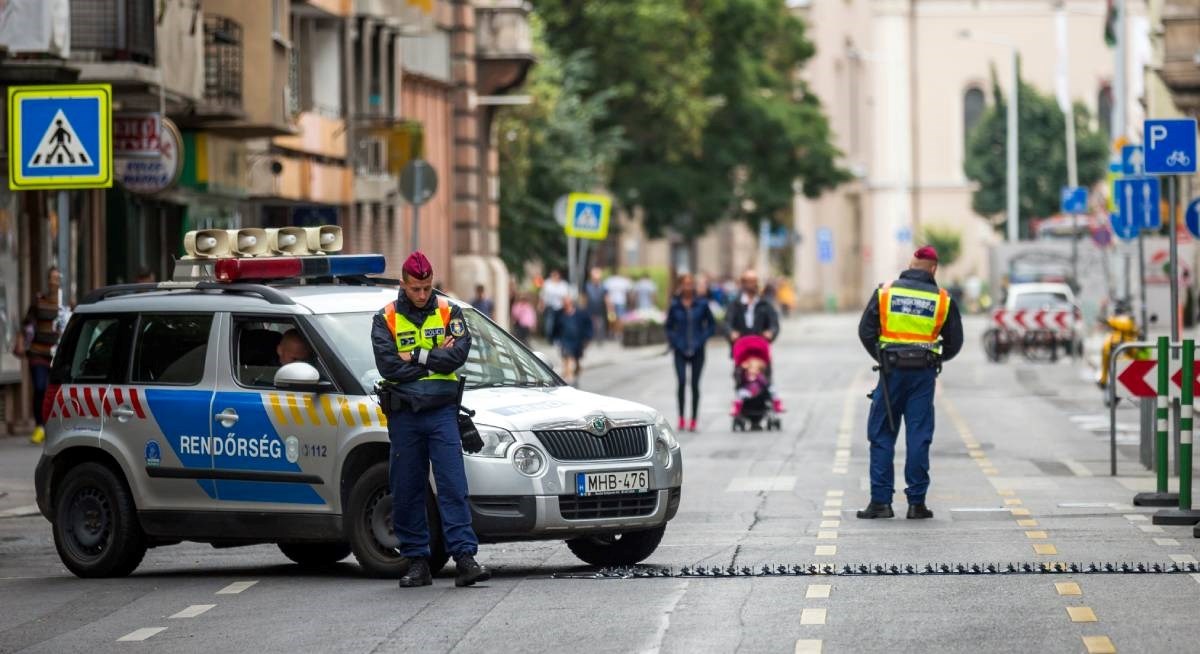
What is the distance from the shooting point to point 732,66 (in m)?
70.1

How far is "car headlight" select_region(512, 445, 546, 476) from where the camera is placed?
531 inches

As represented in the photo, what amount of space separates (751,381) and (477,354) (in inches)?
564

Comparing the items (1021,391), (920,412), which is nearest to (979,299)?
(1021,391)

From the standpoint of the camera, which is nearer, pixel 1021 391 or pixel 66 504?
pixel 66 504

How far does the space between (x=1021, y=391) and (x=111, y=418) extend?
2631cm

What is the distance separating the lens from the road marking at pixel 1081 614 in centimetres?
1154

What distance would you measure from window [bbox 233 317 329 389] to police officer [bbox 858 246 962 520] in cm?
481

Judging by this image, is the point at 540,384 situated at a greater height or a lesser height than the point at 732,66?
lesser

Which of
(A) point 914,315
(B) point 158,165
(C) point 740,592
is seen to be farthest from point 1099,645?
(B) point 158,165

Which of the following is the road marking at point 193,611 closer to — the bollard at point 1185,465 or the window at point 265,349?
the window at point 265,349

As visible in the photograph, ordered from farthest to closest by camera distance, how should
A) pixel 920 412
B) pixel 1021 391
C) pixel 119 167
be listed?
pixel 1021 391
pixel 119 167
pixel 920 412

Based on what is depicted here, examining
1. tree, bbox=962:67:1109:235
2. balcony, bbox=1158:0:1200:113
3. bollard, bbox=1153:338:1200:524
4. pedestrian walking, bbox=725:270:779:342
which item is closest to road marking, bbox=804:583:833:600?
bollard, bbox=1153:338:1200:524

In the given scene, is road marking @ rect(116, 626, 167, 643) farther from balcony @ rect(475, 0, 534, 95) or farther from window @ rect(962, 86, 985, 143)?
window @ rect(962, 86, 985, 143)

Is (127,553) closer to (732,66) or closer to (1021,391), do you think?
(1021,391)
